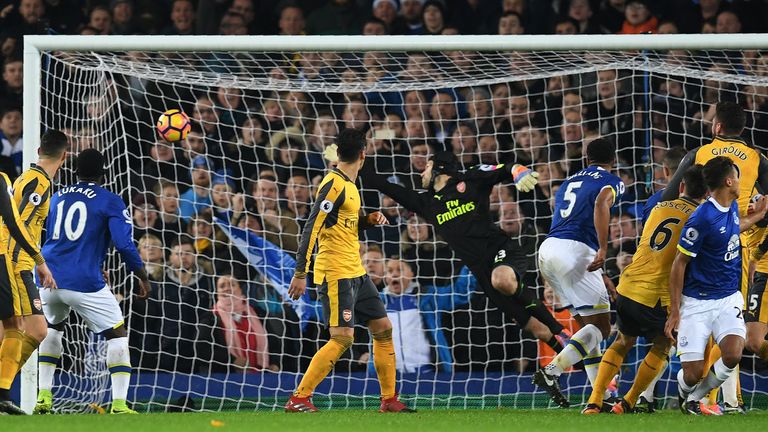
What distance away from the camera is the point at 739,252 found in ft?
25.5

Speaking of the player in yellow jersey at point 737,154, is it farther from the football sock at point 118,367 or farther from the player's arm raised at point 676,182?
the football sock at point 118,367

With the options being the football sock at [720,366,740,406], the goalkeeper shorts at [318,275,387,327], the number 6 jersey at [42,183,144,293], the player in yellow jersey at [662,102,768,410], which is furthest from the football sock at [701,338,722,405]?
the number 6 jersey at [42,183,144,293]

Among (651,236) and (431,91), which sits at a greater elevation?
(431,91)

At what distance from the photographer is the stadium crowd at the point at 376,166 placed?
10.5m

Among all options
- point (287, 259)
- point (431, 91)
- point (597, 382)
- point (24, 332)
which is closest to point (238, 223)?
point (287, 259)

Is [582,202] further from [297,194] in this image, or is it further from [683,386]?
[297,194]

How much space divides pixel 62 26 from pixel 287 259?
13.6 feet

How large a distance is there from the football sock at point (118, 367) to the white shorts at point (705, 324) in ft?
12.3

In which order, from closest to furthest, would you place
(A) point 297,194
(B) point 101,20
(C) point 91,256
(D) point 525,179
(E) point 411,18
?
(C) point 91,256
(D) point 525,179
(A) point 297,194
(E) point 411,18
(B) point 101,20

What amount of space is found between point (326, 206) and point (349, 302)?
2.22 ft

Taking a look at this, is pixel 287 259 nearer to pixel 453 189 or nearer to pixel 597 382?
pixel 453 189

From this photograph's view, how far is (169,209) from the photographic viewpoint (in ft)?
35.4

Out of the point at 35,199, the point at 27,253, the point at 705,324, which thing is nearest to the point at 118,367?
the point at 27,253

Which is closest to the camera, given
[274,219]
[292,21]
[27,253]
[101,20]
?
[27,253]
